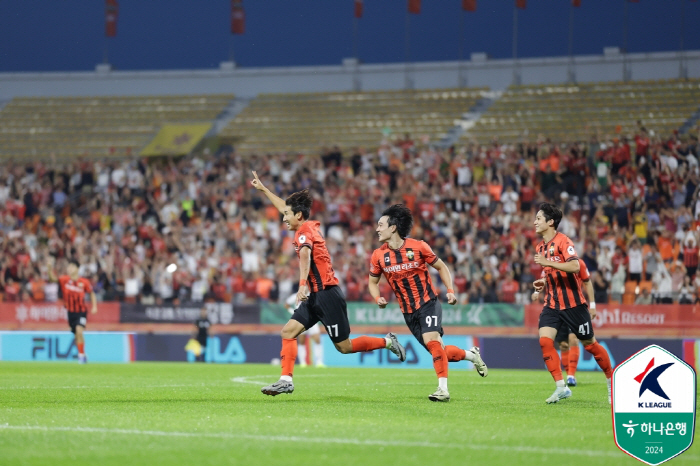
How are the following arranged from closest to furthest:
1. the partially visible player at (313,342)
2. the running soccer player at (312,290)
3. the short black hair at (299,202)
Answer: the running soccer player at (312,290) < the short black hair at (299,202) < the partially visible player at (313,342)

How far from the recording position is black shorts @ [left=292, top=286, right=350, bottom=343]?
38.8 ft

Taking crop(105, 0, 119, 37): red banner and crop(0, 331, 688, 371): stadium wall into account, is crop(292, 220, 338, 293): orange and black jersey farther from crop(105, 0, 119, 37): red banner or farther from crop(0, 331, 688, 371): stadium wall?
crop(105, 0, 119, 37): red banner

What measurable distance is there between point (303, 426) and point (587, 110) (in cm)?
2696

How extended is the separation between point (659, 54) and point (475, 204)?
40.3 ft

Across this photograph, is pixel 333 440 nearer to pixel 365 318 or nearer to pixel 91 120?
pixel 365 318

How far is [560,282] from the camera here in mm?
11914

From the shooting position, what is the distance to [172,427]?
8.55 m

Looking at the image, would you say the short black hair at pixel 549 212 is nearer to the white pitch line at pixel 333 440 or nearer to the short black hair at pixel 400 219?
the short black hair at pixel 400 219

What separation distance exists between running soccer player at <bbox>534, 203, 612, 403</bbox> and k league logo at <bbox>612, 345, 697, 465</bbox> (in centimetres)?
501

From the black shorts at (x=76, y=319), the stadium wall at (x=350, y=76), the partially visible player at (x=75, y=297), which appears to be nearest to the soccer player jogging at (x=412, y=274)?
the partially visible player at (x=75, y=297)

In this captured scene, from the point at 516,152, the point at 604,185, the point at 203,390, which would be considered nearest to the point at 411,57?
the point at 516,152

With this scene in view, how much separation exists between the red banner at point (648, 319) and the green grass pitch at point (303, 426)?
731 centimetres

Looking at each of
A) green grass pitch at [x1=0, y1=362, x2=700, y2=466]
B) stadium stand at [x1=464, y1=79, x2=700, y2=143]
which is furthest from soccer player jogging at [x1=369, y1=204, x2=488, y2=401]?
stadium stand at [x1=464, y1=79, x2=700, y2=143]

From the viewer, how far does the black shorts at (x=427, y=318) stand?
38.4 feet
